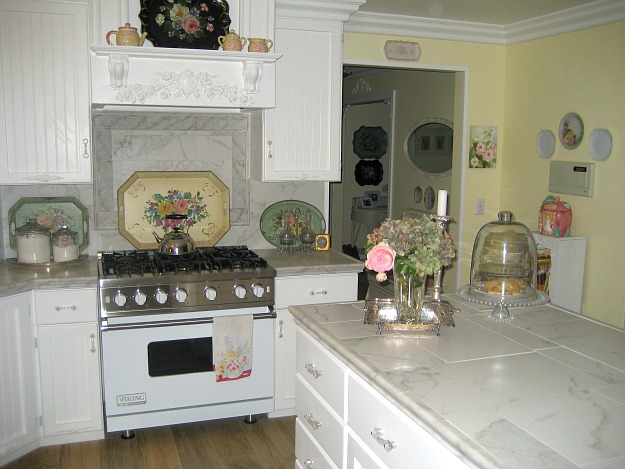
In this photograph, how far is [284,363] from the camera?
359 centimetres

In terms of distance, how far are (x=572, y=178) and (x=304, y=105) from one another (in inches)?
69.2

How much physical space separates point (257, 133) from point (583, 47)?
6.82 ft

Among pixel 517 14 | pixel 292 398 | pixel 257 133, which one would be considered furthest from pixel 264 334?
pixel 517 14

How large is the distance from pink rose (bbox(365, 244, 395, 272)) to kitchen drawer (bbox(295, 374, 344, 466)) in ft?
1.72

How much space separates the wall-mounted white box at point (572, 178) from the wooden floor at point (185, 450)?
2.26 meters

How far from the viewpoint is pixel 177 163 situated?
3.90 meters

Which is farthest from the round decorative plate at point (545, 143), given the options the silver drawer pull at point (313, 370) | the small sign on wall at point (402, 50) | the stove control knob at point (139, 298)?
the stove control knob at point (139, 298)

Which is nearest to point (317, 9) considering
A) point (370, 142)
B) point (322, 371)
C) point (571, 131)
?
point (571, 131)

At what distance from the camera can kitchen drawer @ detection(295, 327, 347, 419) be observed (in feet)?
6.93

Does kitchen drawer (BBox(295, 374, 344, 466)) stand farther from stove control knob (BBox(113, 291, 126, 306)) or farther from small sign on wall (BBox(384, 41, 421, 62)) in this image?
small sign on wall (BBox(384, 41, 421, 62))

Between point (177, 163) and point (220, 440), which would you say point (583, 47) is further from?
point (220, 440)

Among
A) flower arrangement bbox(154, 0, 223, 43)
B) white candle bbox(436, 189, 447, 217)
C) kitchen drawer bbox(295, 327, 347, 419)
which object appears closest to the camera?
kitchen drawer bbox(295, 327, 347, 419)

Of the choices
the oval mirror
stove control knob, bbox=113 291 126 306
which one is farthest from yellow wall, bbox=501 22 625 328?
stove control knob, bbox=113 291 126 306

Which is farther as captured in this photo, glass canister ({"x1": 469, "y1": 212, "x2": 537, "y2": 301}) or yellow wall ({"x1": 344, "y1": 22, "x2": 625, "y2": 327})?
yellow wall ({"x1": 344, "y1": 22, "x2": 625, "y2": 327})
